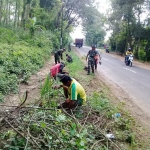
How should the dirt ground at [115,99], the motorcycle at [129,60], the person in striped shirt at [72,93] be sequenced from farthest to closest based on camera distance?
1. the motorcycle at [129,60]
2. the dirt ground at [115,99]
3. the person in striped shirt at [72,93]

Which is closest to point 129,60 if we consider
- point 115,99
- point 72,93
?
point 115,99

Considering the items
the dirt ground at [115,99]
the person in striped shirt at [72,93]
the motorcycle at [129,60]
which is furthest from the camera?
the motorcycle at [129,60]

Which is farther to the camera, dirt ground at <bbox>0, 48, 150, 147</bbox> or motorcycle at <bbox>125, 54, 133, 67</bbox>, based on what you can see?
motorcycle at <bbox>125, 54, 133, 67</bbox>

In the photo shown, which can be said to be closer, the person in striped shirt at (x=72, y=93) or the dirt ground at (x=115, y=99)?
the person in striped shirt at (x=72, y=93)

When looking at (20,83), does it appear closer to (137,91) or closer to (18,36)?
(137,91)

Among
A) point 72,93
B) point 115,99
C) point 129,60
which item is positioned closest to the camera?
point 72,93

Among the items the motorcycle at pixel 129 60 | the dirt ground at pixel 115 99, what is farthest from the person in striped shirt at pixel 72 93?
the motorcycle at pixel 129 60

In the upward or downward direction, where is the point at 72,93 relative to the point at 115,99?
upward

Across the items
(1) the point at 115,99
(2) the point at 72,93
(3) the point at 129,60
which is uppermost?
(3) the point at 129,60

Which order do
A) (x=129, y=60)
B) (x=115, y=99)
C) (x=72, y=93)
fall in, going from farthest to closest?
1. (x=129, y=60)
2. (x=115, y=99)
3. (x=72, y=93)

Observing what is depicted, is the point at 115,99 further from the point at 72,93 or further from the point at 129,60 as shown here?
the point at 129,60

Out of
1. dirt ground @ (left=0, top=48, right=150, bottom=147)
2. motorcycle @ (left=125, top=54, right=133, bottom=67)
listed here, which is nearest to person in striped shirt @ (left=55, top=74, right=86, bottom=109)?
dirt ground @ (left=0, top=48, right=150, bottom=147)

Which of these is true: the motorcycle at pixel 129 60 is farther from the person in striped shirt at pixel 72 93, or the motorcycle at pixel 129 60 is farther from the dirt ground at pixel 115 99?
the person in striped shirt at pixel 72 93

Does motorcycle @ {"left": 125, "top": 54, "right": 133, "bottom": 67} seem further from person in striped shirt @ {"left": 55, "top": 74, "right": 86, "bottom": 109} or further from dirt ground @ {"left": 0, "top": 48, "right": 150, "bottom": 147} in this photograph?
person in striped shirt @ {"left": 55, "top": 74, "right": 86, "bottom": 109}
